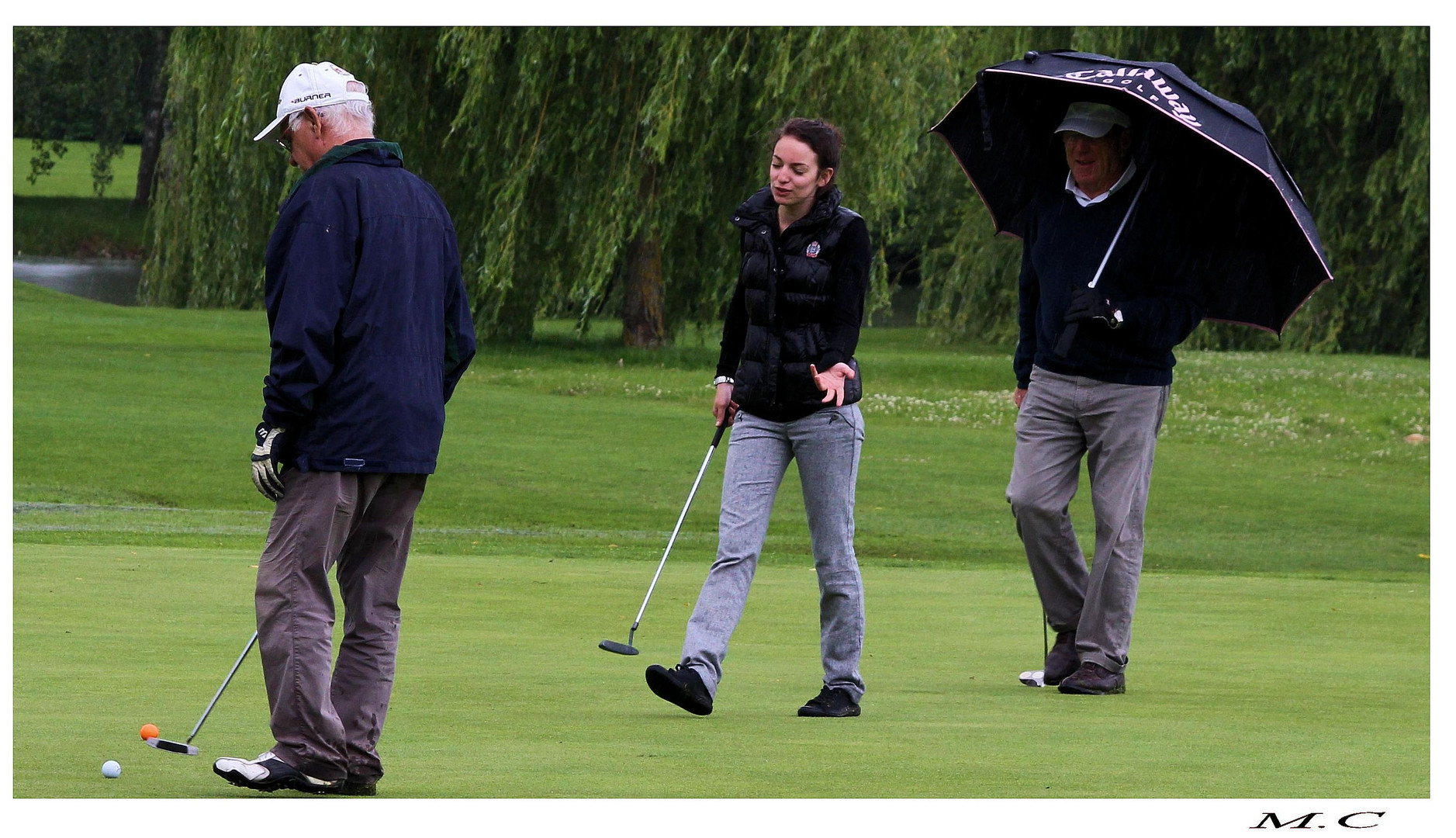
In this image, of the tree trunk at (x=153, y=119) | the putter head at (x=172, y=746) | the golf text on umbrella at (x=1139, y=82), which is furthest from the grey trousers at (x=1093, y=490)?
the tree trunk at (x=153, y=119)

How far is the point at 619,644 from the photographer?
6.05 m

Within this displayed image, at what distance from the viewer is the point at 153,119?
37.0 meters

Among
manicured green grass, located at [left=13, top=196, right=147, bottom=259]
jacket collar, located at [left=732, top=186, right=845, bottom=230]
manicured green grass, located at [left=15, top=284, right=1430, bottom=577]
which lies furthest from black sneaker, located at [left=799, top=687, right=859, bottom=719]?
manicured green grass, located at [left=13, top=196, right=147, bottom=259]

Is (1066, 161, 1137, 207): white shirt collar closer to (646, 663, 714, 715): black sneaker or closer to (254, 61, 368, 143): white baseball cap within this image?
(646, 663, 714, 715): black sneaker

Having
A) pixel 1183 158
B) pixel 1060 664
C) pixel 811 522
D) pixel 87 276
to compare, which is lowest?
pixel 87 276

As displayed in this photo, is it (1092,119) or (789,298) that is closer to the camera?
(789,298)

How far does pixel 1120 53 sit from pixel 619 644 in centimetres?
1958

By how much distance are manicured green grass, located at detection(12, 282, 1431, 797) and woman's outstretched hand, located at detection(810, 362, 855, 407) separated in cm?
87

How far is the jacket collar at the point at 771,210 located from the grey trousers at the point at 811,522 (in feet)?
1.73

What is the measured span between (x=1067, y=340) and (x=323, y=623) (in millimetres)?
2672

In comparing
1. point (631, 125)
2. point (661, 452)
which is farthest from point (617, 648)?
point (631, 125)

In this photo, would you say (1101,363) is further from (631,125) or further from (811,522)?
(631,125)
